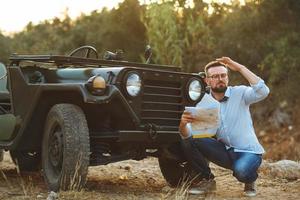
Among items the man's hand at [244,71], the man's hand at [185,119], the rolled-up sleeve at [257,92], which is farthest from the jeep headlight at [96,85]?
the rolled-up sleeve at [257,92]

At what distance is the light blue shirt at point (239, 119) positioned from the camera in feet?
18.2

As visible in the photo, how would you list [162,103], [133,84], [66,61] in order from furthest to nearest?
[66,61], [162,103], [133,84]

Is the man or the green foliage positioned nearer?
the man

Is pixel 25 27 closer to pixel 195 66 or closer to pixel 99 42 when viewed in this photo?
pixel 99 42

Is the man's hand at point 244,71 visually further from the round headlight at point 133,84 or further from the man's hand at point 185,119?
the round headlight at point 133,84

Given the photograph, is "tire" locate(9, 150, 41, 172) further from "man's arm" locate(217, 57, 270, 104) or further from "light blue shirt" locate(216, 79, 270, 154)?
"man's arm" locate(217, 57, 270, 104)

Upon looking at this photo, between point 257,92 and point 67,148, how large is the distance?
180 centimetres

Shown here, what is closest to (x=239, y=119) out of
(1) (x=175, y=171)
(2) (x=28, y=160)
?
(1) (x=175, y=171)

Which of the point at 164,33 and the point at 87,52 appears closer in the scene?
the point at 87,52

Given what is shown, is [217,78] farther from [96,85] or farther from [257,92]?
[96,85]

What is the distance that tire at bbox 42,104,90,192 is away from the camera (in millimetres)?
4984

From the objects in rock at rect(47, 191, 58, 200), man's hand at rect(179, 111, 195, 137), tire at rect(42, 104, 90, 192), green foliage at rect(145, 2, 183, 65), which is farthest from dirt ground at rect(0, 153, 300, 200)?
green foliage at rect(145, 2, 183, 65)

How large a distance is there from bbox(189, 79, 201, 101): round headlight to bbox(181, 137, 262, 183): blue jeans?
0.39 meters

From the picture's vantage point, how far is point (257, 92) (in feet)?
18.1
